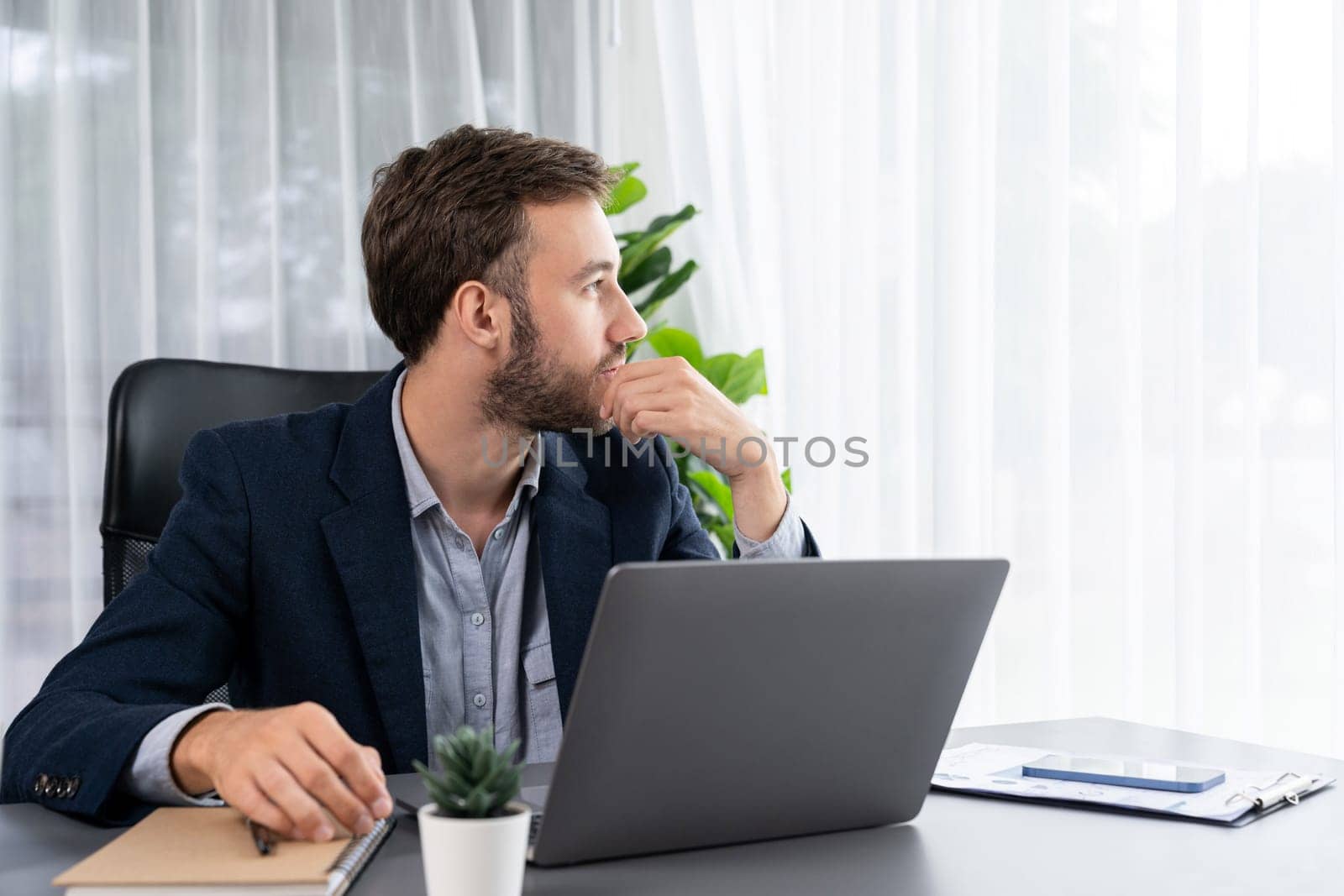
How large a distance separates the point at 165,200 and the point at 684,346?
3.87ft

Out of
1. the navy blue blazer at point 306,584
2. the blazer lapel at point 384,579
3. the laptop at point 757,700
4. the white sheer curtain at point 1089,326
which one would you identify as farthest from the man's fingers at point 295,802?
the white sheer curtain at point 1089,326

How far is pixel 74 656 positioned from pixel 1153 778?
3.02 feet

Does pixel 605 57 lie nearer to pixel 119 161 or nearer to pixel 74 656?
pixel 119 161

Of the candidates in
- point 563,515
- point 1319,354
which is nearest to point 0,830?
point 563,515

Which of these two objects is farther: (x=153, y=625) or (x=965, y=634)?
(x=153, y=625)

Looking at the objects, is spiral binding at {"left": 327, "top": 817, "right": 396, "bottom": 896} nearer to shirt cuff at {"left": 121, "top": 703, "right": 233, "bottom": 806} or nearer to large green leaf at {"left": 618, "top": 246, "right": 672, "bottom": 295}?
shirt cuff at {"left": 121, "top": 703, "right": 233, "bottom": 806}

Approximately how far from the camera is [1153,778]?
962mm

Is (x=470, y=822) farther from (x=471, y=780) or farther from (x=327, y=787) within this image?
(x=327, y=787)

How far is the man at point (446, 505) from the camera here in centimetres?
119

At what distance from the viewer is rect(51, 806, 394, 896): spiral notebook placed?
672 millimetres

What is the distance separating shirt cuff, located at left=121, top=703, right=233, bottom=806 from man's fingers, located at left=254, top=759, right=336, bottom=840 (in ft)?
A: 0.50

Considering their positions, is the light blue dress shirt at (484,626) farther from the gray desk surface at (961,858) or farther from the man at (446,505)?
the gray desk surface at (961,858)

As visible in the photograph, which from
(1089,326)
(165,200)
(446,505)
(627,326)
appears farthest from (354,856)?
(165,200)

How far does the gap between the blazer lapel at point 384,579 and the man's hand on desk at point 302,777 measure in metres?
0.41
